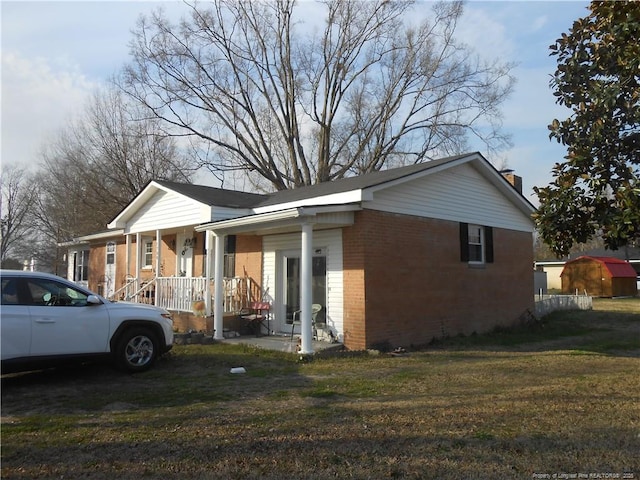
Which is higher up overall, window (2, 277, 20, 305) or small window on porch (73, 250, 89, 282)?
small window on porch (73, 250, 89, 282)

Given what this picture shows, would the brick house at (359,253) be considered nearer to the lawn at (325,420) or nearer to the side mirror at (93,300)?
the lawn at (325,420)

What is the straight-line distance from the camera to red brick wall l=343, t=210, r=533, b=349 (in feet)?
37.2

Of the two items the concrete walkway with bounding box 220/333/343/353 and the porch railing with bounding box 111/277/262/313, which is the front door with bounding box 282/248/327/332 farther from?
the porch railing with bounding box 111/277/262/313

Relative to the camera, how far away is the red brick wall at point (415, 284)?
11336mm

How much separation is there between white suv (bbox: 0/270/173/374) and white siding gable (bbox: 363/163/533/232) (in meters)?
5.60

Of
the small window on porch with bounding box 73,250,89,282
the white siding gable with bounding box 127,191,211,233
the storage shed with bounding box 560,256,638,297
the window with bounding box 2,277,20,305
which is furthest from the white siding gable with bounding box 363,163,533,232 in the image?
the storage shed with bounding box 560,256,638,297

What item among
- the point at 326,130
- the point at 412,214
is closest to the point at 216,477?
the point at 412,214

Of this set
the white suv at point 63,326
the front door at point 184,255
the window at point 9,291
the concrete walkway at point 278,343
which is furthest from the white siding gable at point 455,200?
the front door at point 184,255

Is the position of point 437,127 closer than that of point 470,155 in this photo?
No

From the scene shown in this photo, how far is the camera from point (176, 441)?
16.9ft

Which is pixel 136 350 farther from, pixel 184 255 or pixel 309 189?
pixel 184 255

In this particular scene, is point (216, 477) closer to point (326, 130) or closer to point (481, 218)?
point (481, 218)

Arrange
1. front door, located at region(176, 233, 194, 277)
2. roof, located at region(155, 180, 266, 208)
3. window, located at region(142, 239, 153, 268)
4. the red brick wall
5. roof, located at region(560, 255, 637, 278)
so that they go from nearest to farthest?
the red brick wall, roof, located at region(155, 180, 266, 208), front door, located at region(176, 233, 194, 277), window, located at region(142, 239, 153, 268), roof, located at region(560, 255, 637, 278)

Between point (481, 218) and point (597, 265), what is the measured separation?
24.9 meters
